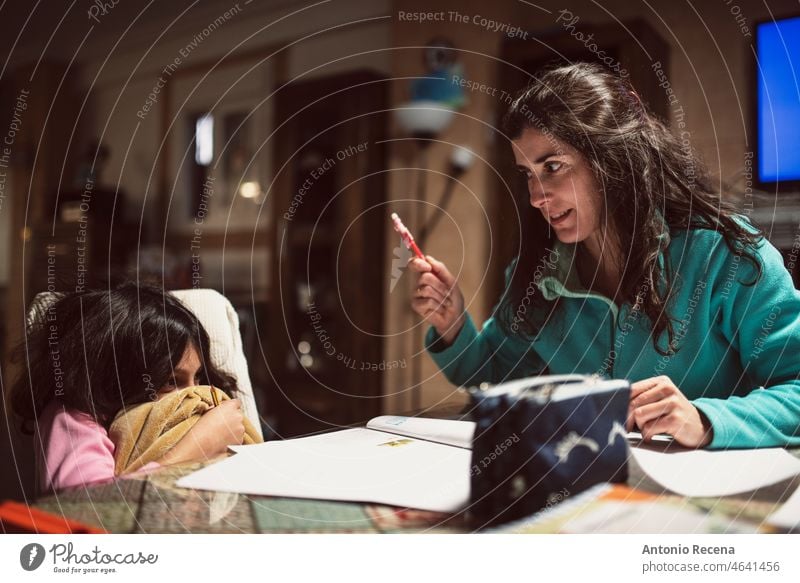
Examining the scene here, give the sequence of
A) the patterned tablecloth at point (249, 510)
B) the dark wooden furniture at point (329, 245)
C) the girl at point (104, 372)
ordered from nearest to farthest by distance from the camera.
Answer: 1. the patterned tablecloth at point (249, 510)
2. the girl at point (104, 372)
3. the dark wooden furniture at point (329, 245)

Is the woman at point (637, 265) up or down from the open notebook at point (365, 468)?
up

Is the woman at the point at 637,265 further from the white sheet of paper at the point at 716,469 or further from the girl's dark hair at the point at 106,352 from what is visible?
the girl's dark hair at the point at 106,352

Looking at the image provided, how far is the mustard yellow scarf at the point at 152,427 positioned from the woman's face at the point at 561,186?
38 cm

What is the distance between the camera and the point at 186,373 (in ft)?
1.89

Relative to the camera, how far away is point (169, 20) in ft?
2.05

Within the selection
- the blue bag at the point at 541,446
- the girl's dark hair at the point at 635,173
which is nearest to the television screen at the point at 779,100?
the girl's dark hair at the point at 635,173

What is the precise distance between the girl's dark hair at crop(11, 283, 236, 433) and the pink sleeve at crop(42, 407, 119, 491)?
1 cm

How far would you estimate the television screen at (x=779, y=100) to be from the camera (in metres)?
0.59

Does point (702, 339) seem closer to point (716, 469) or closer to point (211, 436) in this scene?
point (716, 469)

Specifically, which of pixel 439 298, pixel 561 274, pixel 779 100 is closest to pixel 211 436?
pixel 439 298

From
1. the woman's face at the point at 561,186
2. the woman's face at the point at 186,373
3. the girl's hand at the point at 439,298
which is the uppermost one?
the woman's face at the point at 561,186

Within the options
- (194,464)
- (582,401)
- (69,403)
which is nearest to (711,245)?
(582,401)

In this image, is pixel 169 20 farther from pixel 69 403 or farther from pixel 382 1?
pixel 69 403

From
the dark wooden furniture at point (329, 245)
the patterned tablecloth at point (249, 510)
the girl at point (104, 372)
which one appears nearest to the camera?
the patterned tablecloth at point (249, 510)
